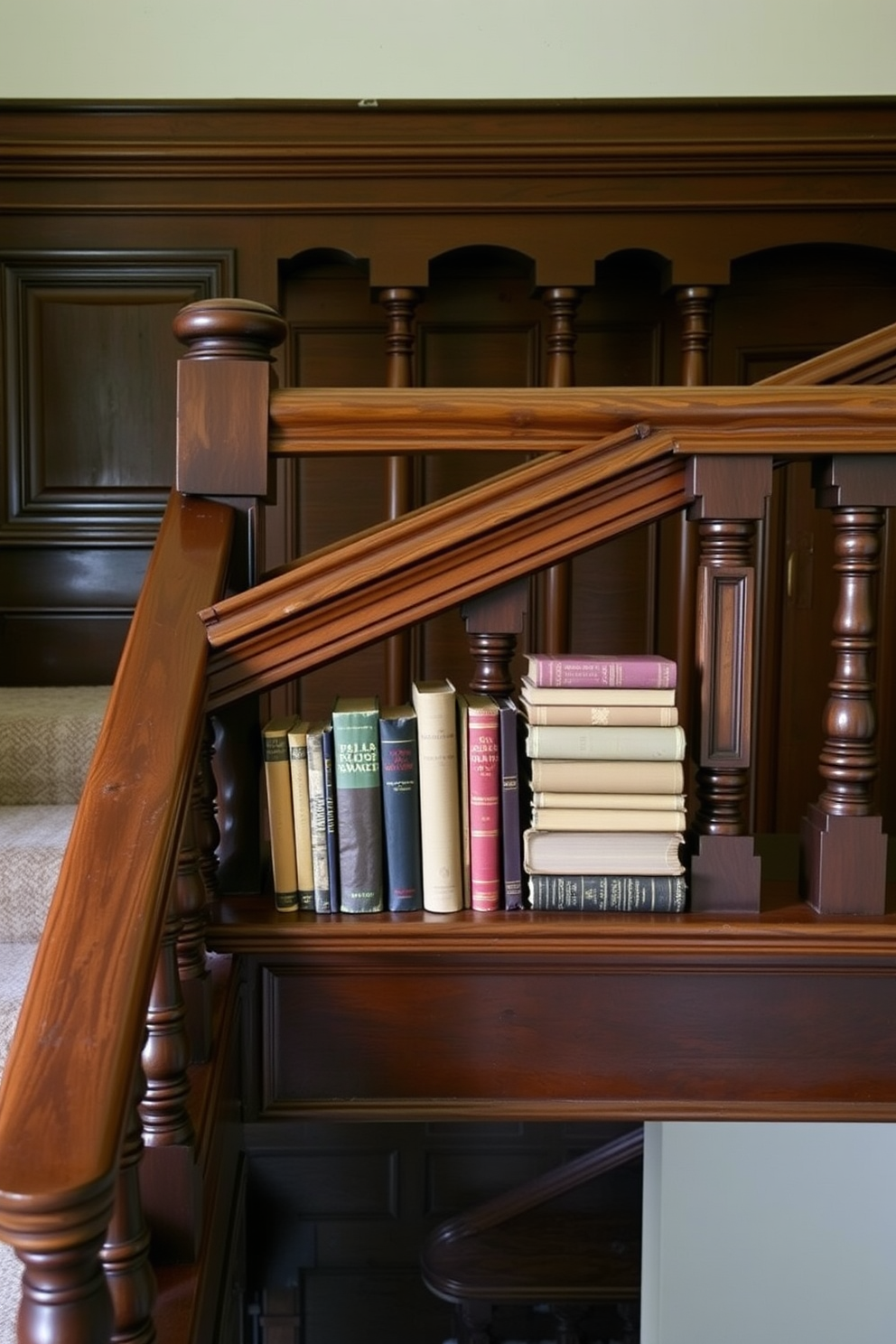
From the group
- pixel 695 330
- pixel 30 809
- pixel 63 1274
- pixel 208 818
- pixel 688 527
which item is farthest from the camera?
pixel 688 527

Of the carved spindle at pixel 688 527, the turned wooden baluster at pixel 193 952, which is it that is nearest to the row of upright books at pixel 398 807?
the turned wooden baluster at pixel 193 952

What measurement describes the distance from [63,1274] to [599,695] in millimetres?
854

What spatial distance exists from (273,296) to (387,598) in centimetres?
178

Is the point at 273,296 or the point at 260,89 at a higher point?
the point at 260,89

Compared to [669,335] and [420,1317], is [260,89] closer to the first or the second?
[669,335]

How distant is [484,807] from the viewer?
4.41 ft

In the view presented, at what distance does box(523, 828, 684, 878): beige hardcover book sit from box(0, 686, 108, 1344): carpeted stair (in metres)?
0.66

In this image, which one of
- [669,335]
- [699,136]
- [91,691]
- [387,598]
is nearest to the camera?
[387,598]

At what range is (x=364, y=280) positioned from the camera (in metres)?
2.94

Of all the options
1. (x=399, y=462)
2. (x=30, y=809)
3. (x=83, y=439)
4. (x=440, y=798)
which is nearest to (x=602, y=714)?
(x=440, y=798)

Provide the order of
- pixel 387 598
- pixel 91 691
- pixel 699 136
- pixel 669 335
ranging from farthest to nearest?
pixel 669 335
pixel 699 136
pixel 91 691
pixel 387 598

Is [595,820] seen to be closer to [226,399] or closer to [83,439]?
[226,399]

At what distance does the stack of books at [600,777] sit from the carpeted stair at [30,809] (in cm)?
68

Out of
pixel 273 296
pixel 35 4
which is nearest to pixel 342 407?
pixel 273 296
